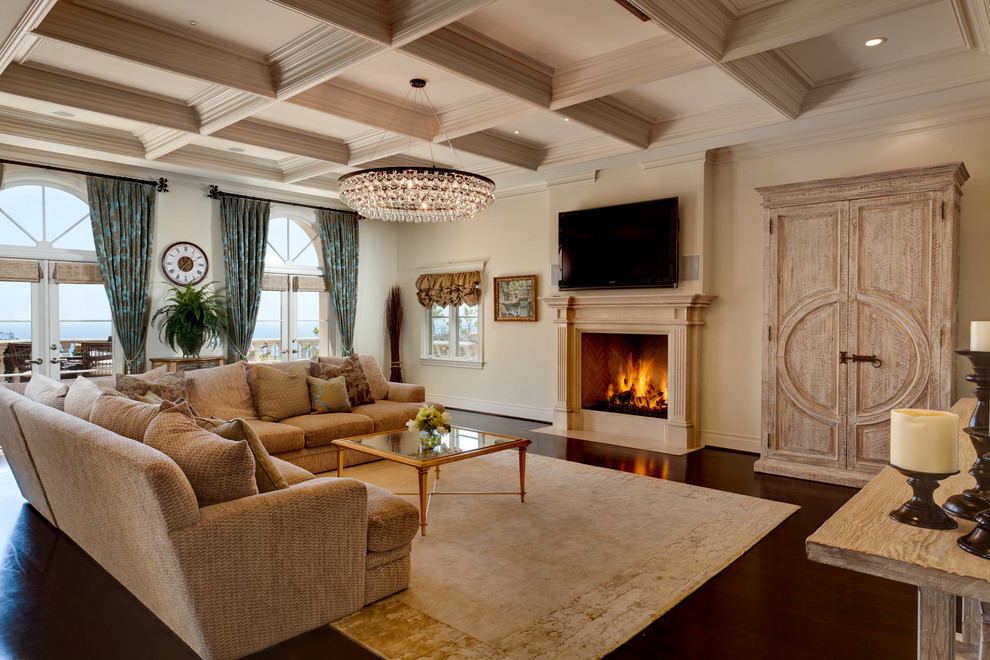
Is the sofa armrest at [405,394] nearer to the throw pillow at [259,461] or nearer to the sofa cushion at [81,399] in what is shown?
the sofa cushion at [81,399]

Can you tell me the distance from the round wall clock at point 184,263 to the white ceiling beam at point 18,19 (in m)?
3.15

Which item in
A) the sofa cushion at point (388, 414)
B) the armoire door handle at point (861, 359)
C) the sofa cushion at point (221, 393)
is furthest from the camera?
the sofa cushion at point (388, 414)

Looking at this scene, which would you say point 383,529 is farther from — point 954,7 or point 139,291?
point 139,291

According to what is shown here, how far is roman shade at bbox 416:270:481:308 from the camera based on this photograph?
795cm

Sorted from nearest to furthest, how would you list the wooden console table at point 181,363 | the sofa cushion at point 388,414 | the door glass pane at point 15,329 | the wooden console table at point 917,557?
the wooden console table at point 917,557 → the sofa cushion at point 388,414 → the door glass pane at point 15,329 → the wooden console table at point 181,363

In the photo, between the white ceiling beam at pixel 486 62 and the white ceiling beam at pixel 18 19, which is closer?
the white ceiling beam at pixel 18 19

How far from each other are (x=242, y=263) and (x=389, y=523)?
17.5 ft

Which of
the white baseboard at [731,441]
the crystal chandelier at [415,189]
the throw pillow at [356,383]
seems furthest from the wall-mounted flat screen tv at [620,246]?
the throw pillow at [356,383]

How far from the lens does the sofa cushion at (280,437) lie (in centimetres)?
447

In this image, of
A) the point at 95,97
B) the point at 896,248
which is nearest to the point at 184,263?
the point at 95,97

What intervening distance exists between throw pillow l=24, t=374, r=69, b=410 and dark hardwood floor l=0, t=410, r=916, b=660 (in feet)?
2.53

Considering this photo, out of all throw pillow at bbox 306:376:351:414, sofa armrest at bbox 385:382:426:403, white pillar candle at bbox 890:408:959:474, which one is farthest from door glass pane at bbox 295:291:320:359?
white pillar candle at bbox 890:408:959:474

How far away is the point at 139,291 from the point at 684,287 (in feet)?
18.6

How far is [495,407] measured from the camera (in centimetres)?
784
